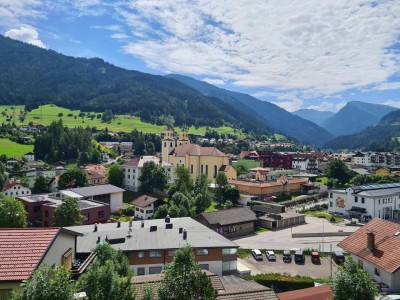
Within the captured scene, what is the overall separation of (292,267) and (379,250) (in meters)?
9.49

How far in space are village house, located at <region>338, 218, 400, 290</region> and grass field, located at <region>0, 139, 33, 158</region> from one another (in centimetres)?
9602

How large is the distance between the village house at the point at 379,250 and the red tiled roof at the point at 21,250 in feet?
75.1

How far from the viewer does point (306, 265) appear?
3578 cm

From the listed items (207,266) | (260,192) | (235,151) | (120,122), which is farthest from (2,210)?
(120,122)

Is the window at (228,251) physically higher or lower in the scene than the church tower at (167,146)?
lower

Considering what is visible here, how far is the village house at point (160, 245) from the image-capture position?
2881 centimetres

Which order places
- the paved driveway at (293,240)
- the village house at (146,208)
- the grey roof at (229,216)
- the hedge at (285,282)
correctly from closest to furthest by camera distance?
the hedge at (285,282) < the paved driveway at (293,240) < the grey roof at (229,216) < the village house at (146,208)

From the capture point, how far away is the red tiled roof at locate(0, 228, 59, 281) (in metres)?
10.9

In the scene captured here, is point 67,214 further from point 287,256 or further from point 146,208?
point 287,256

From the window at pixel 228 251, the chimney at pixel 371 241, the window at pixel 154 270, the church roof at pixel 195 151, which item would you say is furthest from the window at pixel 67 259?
the church roof at pixel 195 151

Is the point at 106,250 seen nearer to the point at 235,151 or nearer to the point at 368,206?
the point at 368,206

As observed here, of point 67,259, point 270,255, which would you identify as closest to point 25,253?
point 67,259

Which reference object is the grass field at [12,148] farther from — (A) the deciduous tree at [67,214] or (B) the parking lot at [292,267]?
(B) the parking lot at [292,267]

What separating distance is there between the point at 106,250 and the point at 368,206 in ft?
167
